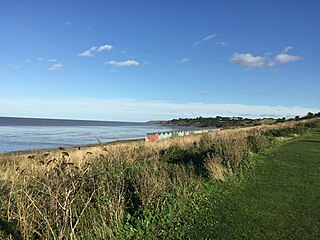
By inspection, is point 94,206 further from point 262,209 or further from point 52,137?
point 52,137

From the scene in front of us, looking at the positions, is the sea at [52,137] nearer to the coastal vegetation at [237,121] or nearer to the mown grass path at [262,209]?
the mown grass path at [262,209]

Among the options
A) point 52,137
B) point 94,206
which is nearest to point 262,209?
point 94,206

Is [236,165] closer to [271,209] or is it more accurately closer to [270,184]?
[270,184]

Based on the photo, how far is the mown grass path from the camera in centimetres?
576

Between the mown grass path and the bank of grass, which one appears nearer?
the bank of grass

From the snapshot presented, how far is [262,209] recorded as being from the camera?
23.0 feet

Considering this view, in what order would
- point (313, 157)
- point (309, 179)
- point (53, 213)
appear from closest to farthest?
point (53, 213) < point (309, 179) < point (313, 157)

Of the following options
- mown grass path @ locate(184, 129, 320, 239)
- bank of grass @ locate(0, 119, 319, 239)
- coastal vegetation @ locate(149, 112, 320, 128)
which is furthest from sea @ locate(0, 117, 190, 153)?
coastal vegetation @ locate(149, 112, 320, 128)

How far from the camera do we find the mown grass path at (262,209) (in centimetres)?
576

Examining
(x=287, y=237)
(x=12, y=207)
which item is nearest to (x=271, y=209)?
(x=287, y=237)

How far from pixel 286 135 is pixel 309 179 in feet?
66.5

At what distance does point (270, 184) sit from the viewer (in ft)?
30.4

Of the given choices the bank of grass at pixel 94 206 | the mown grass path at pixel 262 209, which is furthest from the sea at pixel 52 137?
the mown grass path at pixel 262 209

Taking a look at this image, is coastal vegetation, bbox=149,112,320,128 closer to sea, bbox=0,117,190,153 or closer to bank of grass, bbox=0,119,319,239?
sea, bbox=0,117,190,153
